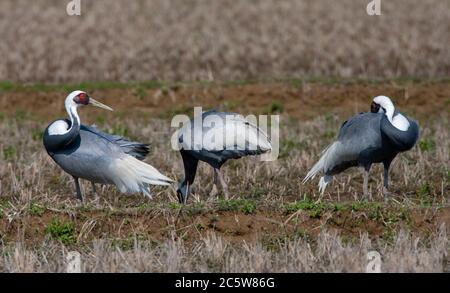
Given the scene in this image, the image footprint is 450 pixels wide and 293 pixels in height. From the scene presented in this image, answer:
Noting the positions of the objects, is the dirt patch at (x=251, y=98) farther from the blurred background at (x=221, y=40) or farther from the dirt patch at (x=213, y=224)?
the dirt patch at (x=213, y=224)

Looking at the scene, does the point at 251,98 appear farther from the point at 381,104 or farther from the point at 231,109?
the point at 381,104

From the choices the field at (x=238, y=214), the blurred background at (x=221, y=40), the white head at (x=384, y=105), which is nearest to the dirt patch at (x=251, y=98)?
the field at (x=238, y=214)

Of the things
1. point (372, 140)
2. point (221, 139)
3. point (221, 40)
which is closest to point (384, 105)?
point (372, 140)

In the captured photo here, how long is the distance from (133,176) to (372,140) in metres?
2.13

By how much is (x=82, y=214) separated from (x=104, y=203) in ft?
3.14

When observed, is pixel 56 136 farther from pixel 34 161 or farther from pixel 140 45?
pixel 140 45

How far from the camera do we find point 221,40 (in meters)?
17.5

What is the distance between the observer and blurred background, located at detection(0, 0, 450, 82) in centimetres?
1627

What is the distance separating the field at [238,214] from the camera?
273 inches

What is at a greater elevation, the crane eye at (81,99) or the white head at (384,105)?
the crane eye at (81,99)

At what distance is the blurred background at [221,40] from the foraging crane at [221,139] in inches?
272

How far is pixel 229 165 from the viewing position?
10.8 m
